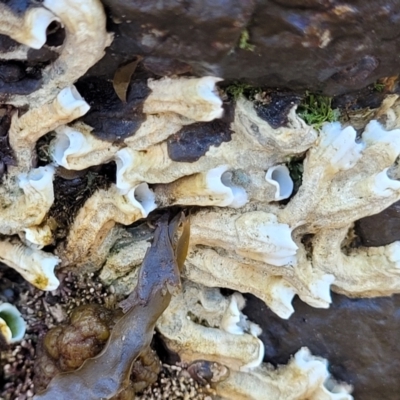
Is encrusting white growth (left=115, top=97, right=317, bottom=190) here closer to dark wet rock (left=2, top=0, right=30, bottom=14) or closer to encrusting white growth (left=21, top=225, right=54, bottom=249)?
encrusting white growth (left=21, top=225, right=54, bottom=249)

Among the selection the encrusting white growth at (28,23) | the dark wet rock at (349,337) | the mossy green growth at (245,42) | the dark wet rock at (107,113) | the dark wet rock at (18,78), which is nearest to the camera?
the encrusting white growth at (28,23)

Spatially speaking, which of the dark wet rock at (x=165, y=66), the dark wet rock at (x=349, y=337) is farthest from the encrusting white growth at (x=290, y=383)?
the dark wet rock at (x=165, y=66)

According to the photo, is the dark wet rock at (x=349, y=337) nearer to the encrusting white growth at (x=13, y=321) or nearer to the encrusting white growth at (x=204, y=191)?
the encrusting white growth at (x=204, y=191)

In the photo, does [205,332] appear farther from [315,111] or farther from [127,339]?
[315,111]

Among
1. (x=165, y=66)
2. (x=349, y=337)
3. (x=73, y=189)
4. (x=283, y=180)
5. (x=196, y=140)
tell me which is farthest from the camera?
(x=349, y=337)

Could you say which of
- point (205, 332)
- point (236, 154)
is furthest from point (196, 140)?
point (205, 332)

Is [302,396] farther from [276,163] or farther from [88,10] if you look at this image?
[88,10]

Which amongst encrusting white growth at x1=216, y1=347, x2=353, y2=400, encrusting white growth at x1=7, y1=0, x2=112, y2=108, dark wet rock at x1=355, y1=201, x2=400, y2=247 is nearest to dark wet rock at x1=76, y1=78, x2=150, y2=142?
encrusting white growth at x1=7, y1=0, x2=112, y2=108
